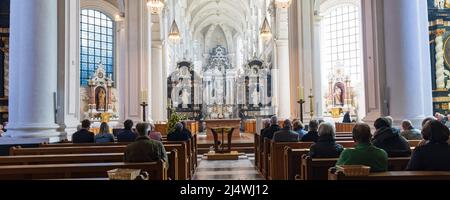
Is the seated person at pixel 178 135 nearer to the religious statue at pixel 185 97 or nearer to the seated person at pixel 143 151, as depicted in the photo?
the seated person at pixel 143 151

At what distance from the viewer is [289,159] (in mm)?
5820

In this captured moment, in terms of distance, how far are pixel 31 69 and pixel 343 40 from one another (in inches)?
788

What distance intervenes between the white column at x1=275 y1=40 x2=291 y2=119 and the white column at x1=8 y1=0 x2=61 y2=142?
14.3 metres

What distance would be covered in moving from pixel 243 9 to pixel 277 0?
2948 cm

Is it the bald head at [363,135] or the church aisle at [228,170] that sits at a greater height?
the bald head at [363,135]

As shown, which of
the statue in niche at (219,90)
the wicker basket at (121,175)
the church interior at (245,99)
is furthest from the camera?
the statue in niche at (219,90)

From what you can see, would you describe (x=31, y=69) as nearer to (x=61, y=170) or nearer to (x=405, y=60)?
(x=61, y=170)

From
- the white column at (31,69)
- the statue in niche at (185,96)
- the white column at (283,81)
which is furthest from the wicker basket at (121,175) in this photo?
the statue in niche at (185,96)

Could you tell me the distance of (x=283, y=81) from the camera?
20.9 metres

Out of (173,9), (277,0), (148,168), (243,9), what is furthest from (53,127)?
(243,9)

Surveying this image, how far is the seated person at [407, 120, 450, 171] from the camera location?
3600 millimetres

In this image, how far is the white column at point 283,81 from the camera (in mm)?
20703

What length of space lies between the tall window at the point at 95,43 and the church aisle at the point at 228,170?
563 inches
